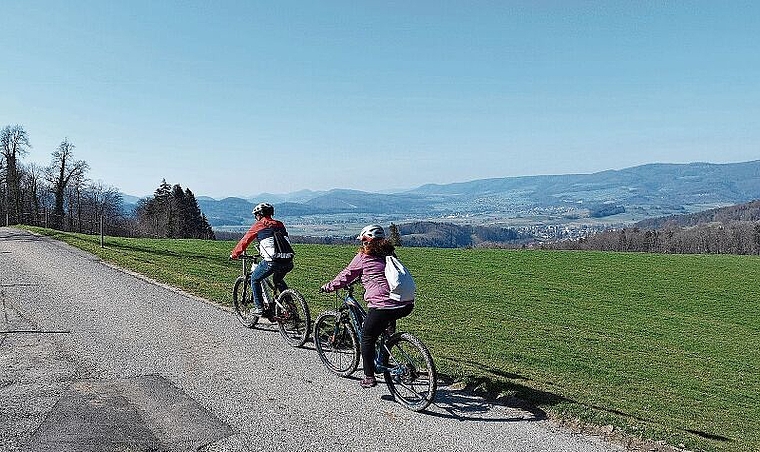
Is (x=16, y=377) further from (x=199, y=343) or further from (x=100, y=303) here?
(x=100, y=303)

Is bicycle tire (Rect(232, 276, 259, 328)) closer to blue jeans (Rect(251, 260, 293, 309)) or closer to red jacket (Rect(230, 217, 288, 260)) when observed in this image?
blue jeans (Rect(251, 260, 293, 309))

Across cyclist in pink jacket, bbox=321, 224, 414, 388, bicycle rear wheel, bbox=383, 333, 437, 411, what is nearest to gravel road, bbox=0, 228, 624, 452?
bicycle rear wheel, bbox=383, 333, 437, 411

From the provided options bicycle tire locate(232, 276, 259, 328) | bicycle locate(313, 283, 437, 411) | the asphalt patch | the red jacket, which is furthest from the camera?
bicycle tire locate(232, 276, 259, 328)

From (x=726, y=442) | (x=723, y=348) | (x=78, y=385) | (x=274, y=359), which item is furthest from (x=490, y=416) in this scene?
(x=723, y=348)

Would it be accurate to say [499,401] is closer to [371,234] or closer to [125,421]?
[371,234]

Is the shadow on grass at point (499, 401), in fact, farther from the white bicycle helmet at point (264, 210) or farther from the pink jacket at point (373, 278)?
the white bicycle helmet at point (264, 210)

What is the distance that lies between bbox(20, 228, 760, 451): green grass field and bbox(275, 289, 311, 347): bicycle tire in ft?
6.93

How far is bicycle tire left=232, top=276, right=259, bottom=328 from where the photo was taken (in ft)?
32.3

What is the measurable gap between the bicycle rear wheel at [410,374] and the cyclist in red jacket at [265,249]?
3.22 meters

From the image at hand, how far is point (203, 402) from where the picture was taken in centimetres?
605

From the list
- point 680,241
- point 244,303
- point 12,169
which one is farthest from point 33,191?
point 680,241

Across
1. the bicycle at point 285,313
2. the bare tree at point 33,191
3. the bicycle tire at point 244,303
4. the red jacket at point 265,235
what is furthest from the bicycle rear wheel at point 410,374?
the bare tree at point 33,191

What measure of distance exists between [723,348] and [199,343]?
14215 mm

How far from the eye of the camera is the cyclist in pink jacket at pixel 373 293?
6.28m
